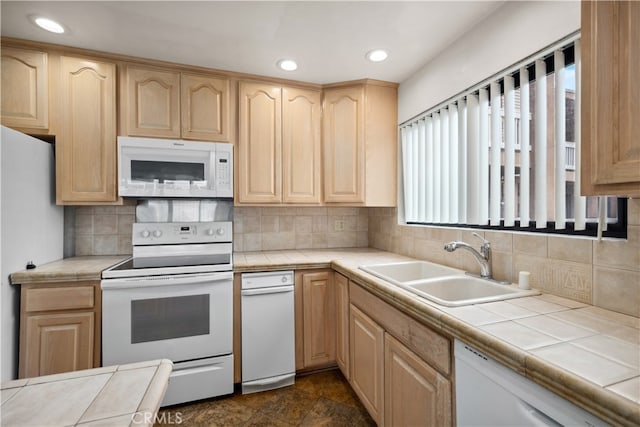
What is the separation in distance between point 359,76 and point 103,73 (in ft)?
6.02

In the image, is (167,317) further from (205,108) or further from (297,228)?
(205,108)

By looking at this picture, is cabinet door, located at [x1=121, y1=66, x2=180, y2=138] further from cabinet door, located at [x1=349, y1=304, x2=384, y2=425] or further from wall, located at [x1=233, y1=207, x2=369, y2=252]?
cabinet door, located at [x1=349, y1=304, x2=384, y2=425]

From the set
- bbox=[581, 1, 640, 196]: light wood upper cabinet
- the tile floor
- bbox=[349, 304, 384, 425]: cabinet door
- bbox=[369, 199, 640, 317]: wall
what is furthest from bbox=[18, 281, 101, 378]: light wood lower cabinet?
bbox=[581, 1, 640, 196]: light wood upper cabinet

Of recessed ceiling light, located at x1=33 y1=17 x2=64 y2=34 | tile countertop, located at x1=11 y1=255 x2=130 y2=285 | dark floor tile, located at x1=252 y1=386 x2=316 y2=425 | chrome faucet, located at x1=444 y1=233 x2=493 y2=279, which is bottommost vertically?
dark floor tile, located at x1=252 y1=386 x2=316 y2=425

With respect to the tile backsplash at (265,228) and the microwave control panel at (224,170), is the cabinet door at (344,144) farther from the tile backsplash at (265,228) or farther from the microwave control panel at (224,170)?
the microwave control panel at (224,170)

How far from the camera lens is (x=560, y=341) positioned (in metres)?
0.79

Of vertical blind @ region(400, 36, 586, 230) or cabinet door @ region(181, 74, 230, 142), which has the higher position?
cabinet door @ region(181, 74, 230, 142)

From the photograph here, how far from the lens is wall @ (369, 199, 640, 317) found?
3.20 ft

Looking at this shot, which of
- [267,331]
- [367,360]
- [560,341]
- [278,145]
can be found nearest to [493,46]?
[560,341]

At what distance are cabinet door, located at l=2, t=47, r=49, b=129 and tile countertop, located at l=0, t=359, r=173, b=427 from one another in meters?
1.95

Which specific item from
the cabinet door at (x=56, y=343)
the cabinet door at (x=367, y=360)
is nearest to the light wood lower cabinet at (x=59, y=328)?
the cabinet door at (x=56, y=343)

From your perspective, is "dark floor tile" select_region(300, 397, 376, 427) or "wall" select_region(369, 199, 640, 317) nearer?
"wall" select_region(369, 199, 640, 317)

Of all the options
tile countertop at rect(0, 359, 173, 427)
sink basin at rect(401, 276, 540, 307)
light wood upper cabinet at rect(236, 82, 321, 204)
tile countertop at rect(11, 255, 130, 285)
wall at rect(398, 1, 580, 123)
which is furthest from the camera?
light wood upper cabinet at rect(236, 82, 321, 204)

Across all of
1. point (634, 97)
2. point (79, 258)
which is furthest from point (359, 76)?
point (79, 258)
